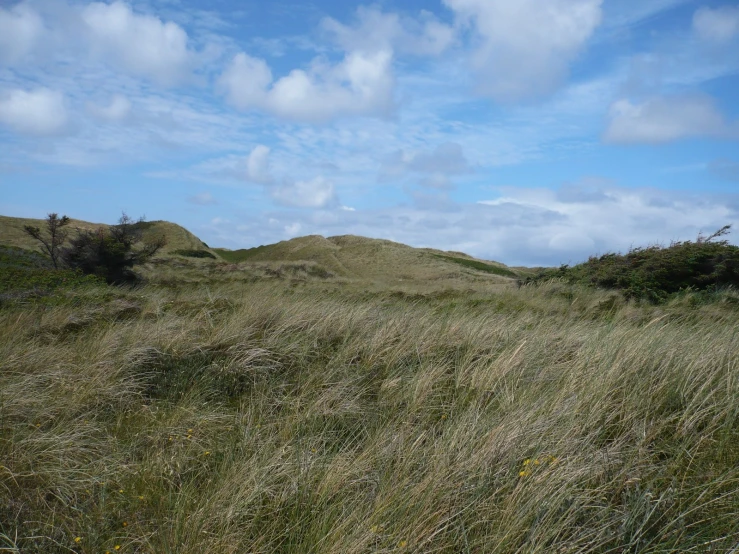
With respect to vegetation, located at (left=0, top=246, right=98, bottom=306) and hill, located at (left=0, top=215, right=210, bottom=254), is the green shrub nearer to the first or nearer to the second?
vegetation, located at (left=0, top=246, right=98, bottom=306)

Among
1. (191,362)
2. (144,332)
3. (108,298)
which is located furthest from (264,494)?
(108,298)

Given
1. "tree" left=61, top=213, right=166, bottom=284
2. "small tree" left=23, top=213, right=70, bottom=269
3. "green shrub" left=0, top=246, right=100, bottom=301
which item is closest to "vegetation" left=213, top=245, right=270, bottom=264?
"small tree" left=23, top=213, right=70, bottom=269

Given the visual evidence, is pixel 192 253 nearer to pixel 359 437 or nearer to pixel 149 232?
pixel 149 232

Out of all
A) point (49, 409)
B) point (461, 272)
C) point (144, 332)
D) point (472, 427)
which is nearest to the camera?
point (472, 427)

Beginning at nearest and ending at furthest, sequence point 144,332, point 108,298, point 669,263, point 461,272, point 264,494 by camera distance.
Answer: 1. point 264,494
2. point 144,332
3. point 108,298
4. point 669,263
5. point 461,272

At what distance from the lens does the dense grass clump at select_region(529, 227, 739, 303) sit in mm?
14664

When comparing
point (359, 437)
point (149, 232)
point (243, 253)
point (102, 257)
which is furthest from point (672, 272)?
point (243, 253)

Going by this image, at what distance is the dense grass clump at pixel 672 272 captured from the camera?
48.1 feet

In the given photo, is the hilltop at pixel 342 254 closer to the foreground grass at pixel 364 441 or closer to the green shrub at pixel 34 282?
the green shrub at pixel 34 282

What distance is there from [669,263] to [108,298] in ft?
46.5

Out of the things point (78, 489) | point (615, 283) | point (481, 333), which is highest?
point (615, 283)

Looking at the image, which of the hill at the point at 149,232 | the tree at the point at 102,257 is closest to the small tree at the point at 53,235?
the tree at the point at 102,257

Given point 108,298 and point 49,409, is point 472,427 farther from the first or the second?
point 108,298

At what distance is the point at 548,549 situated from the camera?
2301mm
